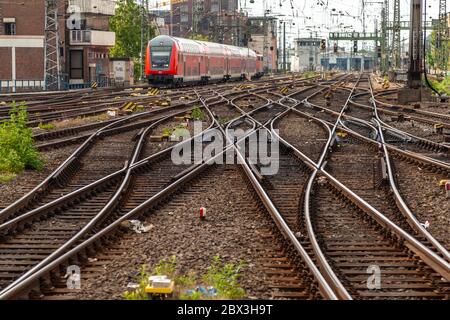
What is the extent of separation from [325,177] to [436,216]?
3.10 m

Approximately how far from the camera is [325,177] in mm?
13906

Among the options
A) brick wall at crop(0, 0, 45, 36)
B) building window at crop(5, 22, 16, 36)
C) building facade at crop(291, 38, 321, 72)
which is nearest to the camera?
brick wall at crop(0, 0, 45, 36)

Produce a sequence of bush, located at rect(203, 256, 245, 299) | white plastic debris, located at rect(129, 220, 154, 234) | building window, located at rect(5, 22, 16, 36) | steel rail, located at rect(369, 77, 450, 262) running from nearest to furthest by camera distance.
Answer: bush, located at rect(203, 256, 245, 299), steel rail, located at rect(369, 77, 450, 262), white plastic debris, located at rect(129, 220, 154, 234), building window, located at rect(5, 22, 16, 36)

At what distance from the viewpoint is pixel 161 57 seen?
47906 millimetres

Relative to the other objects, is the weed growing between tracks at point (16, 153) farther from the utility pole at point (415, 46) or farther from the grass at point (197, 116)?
the utility pole at point (415, 46)

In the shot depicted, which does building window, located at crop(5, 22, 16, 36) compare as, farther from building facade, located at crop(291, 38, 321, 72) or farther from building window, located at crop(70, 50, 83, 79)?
building facade, located at crop(291, 38, 321, 72)

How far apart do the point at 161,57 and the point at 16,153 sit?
3323cm

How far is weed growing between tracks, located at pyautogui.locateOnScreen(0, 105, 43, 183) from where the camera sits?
14969 millimetres

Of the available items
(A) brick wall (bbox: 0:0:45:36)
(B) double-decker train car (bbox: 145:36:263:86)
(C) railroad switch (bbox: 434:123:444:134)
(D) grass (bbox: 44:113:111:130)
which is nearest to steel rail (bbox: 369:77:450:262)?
(C) railroad switch (bbox: 434:123:444:134)

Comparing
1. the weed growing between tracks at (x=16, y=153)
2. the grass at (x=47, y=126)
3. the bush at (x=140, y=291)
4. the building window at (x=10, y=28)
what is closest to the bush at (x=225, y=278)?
the bush at (x=140, y=291)

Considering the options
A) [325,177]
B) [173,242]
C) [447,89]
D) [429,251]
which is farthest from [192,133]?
[447,89]

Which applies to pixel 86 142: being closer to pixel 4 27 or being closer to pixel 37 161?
pixel 37 161

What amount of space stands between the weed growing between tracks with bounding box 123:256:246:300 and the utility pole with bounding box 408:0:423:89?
85.5ft

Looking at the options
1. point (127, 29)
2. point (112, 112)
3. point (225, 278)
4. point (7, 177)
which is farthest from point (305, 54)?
point (225, 278)
